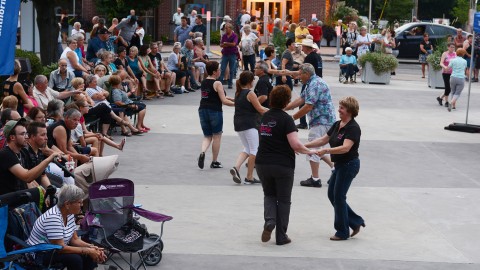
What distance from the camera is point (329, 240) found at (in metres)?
10.7

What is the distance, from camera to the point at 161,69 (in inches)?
938

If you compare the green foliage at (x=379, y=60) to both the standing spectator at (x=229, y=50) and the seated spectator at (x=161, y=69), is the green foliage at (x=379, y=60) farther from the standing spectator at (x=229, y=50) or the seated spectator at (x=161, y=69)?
the seated spectator at (x=161, y=69)

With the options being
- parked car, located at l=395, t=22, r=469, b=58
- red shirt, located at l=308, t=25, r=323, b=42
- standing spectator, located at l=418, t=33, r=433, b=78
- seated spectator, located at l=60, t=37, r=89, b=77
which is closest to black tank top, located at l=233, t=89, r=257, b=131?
seated spectator, located at l=60, t=37, r=89, b=77

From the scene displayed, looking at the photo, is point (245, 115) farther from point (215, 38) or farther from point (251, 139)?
point (215, 38)

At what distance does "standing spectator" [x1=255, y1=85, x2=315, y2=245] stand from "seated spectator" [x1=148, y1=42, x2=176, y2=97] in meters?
13.2

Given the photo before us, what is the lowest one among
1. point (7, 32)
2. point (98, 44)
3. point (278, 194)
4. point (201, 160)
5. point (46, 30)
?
point (201, 160)

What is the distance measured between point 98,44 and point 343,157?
42.2 ft

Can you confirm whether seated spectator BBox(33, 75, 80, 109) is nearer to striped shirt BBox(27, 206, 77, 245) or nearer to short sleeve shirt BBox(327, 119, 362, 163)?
short sleeve shirt BBox(327, 119, 362, 163)

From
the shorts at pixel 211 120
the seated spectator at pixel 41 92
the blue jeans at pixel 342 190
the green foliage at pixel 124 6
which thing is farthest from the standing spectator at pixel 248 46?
the blue jeans at pixel 342 190

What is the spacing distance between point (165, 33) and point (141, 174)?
30397mm

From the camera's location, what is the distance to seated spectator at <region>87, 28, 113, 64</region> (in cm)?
2212

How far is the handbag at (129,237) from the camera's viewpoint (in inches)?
356

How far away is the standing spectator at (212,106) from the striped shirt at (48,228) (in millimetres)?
6257

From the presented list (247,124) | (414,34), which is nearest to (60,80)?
(247,124)
